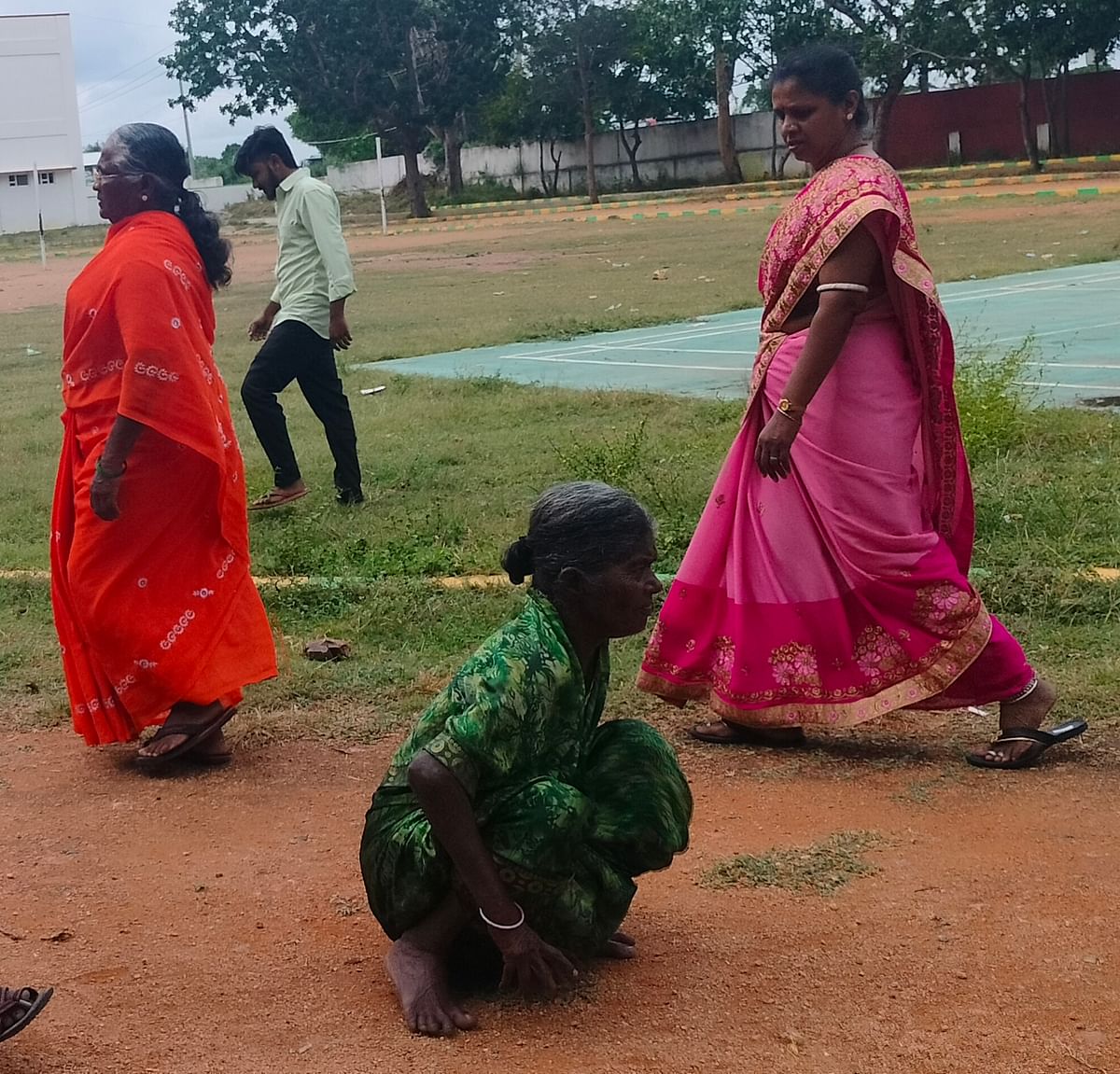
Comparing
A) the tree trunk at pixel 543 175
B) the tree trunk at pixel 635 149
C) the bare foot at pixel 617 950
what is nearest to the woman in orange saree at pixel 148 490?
the bare foot at pixel 617 950

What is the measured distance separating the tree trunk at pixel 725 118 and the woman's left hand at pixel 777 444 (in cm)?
4637

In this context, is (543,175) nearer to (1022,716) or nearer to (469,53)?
(469,53)

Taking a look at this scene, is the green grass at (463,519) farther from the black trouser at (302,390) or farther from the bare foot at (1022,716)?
the bare foot at (1022,716)

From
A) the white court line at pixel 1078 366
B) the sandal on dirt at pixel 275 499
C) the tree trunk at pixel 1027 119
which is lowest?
the sandal on dirt at pixel 275 499

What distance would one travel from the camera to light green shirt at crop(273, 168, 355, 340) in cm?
767

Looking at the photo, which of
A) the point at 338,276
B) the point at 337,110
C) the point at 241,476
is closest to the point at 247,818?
the point at 241,476

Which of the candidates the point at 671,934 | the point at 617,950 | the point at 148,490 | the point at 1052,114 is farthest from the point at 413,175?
the point at 617,950

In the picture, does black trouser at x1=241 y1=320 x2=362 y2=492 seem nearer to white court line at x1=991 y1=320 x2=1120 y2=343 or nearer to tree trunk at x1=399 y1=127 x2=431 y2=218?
white court line at x1=991 y1=320 x2=1120 y2=343

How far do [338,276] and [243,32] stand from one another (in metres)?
49.9

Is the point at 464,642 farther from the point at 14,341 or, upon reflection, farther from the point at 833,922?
the point at 14,341

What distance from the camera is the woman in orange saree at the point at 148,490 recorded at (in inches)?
173

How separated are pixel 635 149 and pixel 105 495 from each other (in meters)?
53.4

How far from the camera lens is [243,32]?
54000mm

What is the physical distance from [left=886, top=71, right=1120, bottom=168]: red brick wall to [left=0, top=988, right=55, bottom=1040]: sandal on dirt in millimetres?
45324
